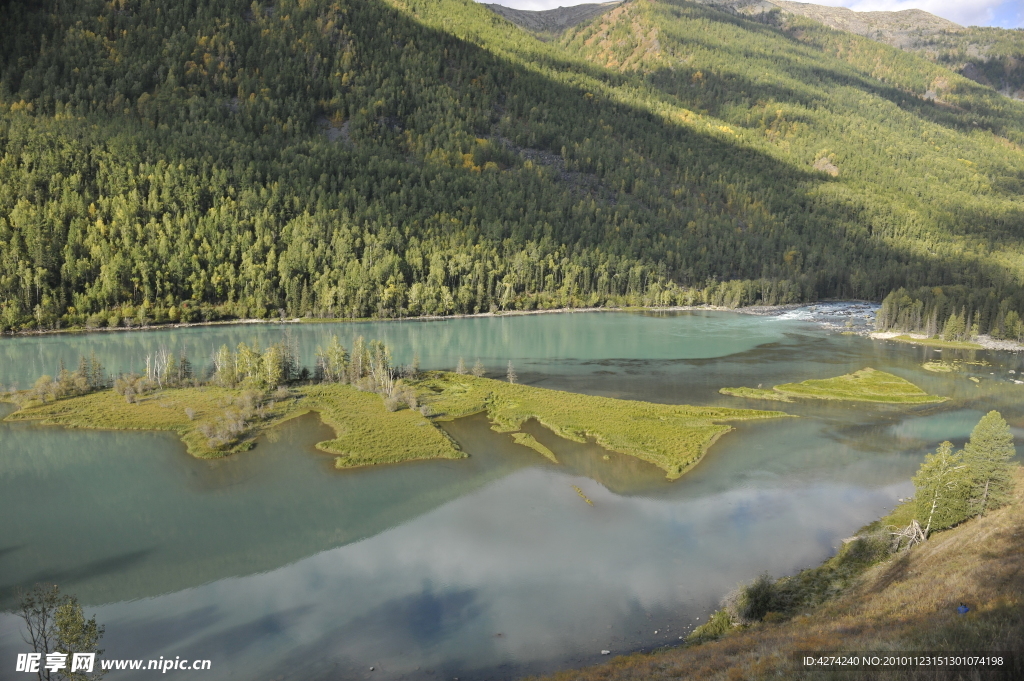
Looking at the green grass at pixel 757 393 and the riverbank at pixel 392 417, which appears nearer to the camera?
the riverbank at pixel 392 417

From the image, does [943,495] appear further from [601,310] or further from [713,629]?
[601,310]

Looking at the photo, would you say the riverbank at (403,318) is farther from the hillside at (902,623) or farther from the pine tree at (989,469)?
the hillside at (902,623)

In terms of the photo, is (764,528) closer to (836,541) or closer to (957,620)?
(836,541)

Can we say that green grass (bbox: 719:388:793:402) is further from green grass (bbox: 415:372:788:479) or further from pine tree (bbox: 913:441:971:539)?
pine tree (bbox: 913:441:971:539)

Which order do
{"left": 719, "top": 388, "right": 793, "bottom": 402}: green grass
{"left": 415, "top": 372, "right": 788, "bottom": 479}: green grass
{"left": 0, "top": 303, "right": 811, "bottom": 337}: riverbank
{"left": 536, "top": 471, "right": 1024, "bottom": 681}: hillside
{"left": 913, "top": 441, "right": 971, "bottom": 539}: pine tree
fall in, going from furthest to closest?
1. {"left": 0, "top": 303, "right": 811, "bottom": 337}: riverbank
2. {"left": 719, "top": 388, "right": 793, "bottom": 402}: green grass
3. {"left": 415, "top": 372, "right": 788, "bottom": 479}: green grass
4. {"left": 913, "top": 441, "right": 971, "bottom": 539}: pine tree
5. {"left": 536, "top": 471, "right": 1024, "bottom": 681}: hillside

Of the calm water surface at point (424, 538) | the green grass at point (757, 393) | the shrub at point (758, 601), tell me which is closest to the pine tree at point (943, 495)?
the calm water surface at point (424, 538)

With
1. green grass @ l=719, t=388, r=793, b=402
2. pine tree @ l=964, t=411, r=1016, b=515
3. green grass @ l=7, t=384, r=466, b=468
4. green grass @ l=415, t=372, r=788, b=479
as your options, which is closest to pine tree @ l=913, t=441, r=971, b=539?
pine tree @ l=964, t=411, r=1016, b=515

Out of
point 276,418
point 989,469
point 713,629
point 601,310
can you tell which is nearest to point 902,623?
point 713,629
